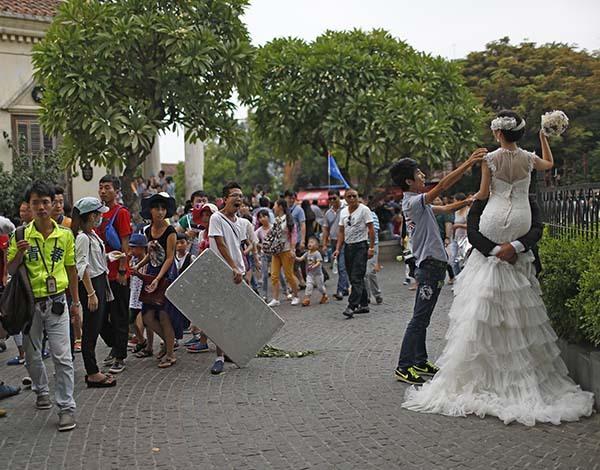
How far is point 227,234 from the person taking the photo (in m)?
8.27

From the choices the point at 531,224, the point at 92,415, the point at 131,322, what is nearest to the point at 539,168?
the point at 531,224

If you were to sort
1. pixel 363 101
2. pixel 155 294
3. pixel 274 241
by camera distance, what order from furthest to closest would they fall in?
pixel 363 101 < pixel 274 241 < pixel 155 294

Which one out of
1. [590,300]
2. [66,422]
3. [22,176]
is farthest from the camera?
[22,176]

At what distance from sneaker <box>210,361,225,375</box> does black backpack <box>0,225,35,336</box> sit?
87.5 inches

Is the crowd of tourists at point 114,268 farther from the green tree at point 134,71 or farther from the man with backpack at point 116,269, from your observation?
the green tree at point 134,71

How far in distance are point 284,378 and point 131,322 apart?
2.69 meters

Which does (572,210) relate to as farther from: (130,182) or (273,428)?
(130,182)

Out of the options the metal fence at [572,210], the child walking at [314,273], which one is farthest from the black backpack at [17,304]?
the child walking at [314,273]

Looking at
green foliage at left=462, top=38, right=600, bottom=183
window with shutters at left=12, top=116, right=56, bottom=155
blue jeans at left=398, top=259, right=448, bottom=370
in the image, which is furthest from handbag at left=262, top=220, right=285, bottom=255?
green foliage at left=462, top=38, right=600, bottom=183

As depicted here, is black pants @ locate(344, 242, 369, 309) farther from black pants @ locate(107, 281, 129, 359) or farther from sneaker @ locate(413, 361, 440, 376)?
sneaker @ locate(413, 361, 440, 376)

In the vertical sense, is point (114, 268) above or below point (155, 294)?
above

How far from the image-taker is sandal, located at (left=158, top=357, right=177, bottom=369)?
8289 mm

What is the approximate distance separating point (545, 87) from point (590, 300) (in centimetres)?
2911

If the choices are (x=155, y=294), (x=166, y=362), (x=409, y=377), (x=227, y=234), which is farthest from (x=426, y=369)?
(x=155, y=294)
